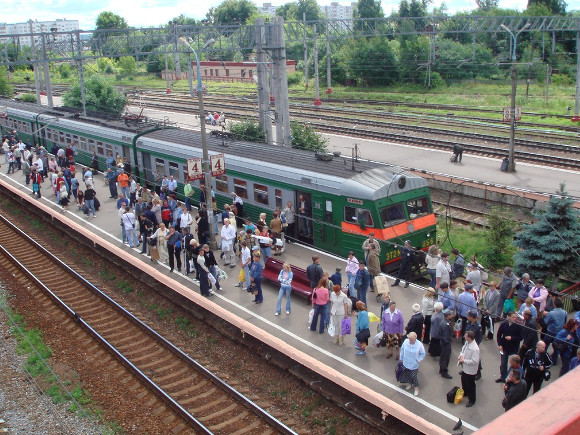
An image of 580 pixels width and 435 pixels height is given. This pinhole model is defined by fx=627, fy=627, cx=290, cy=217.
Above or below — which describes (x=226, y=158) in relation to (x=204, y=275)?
above

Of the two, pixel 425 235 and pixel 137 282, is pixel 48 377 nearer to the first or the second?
pixel 137 282

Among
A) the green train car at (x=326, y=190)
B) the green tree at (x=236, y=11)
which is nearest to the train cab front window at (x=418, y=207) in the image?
the green train car at (x=326, y=190)

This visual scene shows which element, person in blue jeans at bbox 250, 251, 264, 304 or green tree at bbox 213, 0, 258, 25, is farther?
green tree at bbox 213, 0, 258, 25

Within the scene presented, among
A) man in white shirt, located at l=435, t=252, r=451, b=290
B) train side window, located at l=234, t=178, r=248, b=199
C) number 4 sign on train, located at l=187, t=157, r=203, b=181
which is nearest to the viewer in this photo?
man in white shirt, located at l=435, t=252, r=451, b=290

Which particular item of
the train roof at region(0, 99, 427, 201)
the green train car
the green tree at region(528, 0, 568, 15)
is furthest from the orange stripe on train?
the green tree at region(528, 0, 568, 15)

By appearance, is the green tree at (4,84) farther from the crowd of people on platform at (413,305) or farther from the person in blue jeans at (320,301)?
the person in blue jeans at (320,301)

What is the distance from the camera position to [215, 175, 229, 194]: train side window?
21422 mm

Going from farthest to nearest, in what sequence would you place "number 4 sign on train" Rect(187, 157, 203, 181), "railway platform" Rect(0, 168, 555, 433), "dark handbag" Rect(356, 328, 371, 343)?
"number 4 sign on train" Rect(187, 157, 203, 181)
"dark handbag" Rect(356, 328, 371, 343)
"railway platform" Rect(0, 168, 555, 433)

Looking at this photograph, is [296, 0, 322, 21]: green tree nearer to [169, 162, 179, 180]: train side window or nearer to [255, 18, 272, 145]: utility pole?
[255, 18, 272, 145]: utility pole

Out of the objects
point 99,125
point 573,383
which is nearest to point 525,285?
point 573,383

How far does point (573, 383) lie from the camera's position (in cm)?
621

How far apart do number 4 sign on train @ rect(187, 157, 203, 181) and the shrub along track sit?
3.40 meters

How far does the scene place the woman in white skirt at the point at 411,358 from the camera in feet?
35.3

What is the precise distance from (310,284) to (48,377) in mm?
6132
